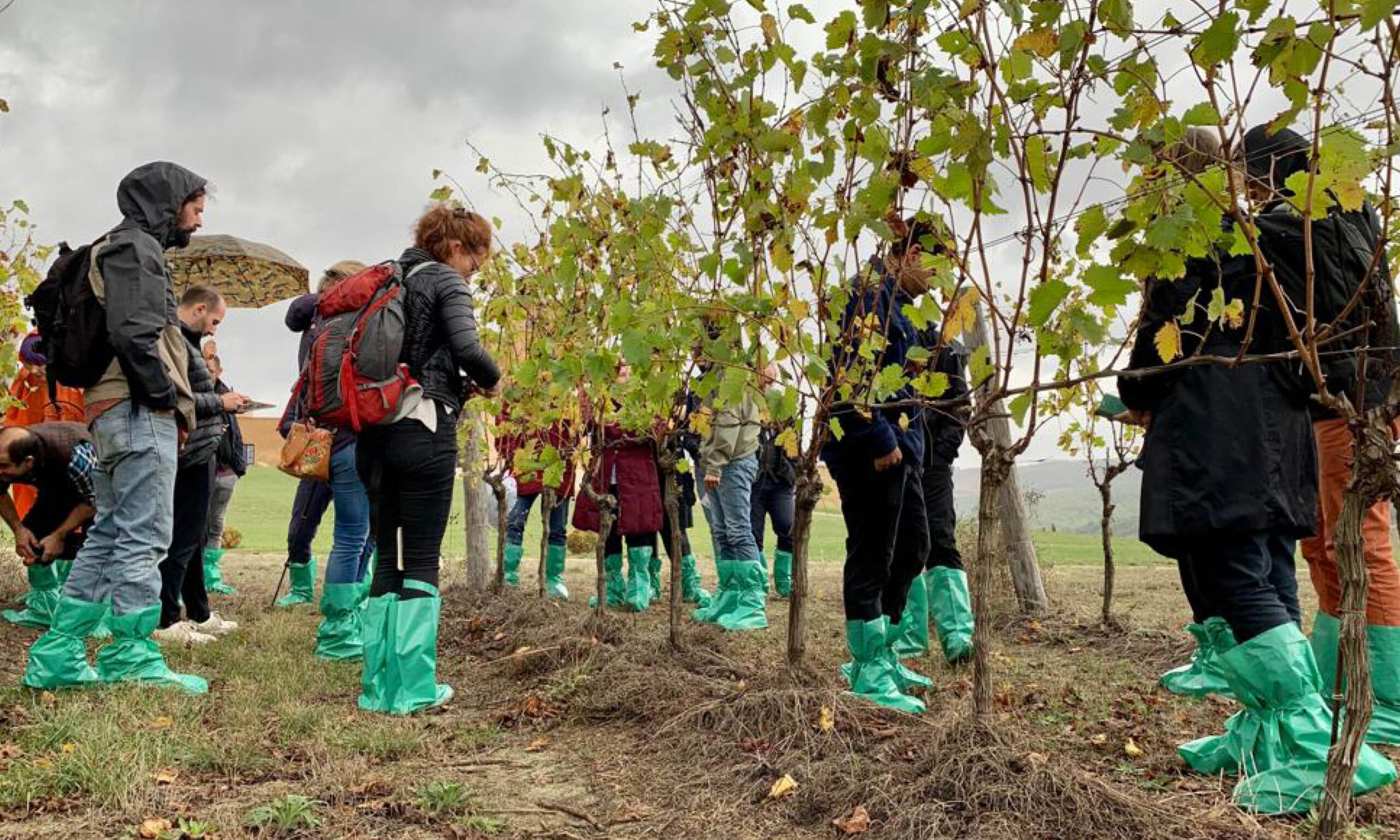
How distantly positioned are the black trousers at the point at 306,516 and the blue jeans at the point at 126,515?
79.7 inches

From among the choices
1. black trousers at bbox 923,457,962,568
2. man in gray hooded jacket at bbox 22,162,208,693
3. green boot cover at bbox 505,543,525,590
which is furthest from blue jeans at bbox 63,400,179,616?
green boot cover at bbox 505,543,525,590

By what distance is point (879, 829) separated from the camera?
7.83 feet

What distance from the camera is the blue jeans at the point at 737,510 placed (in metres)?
6.25

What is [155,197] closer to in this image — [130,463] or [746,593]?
[130,463]

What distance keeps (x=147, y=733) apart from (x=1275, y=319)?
3.55 m

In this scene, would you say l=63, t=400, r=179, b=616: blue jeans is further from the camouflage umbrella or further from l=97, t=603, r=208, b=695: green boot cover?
the camouflage umbrella

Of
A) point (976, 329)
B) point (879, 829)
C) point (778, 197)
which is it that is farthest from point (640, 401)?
point (976, 329)

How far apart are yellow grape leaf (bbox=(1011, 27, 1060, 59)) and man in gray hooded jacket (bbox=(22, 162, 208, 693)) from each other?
10.6 feet

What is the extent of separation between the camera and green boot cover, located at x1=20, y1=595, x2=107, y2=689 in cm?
354

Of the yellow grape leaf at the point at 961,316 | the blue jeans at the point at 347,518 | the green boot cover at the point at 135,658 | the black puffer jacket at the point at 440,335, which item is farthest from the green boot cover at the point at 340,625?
the yellow grape leaf at the point at 961,316

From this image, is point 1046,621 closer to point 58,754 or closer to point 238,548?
point 58,754

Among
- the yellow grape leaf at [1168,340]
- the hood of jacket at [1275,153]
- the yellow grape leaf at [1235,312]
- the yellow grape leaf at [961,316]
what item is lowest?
the yellow grape leaf at [1168,340]

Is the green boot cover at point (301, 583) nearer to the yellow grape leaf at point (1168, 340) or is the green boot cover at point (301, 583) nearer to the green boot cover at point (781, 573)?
the green boot cover at point (781, 573)

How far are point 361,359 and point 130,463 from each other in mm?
1074
